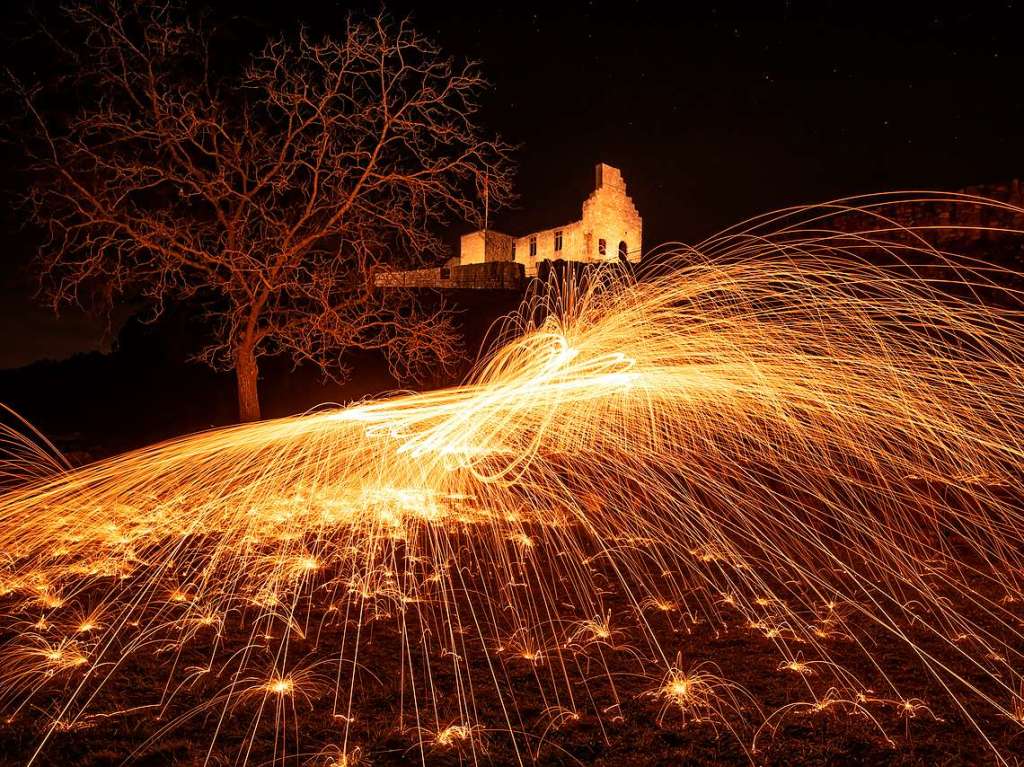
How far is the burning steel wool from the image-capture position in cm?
332

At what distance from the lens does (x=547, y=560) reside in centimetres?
551

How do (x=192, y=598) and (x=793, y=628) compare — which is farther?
(x=192, y=598)

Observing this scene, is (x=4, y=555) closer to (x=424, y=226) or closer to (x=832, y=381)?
(x=424, y=226)

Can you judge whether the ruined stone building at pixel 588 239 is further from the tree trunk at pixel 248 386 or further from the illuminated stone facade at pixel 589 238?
the tree trunk at pixel 248 386

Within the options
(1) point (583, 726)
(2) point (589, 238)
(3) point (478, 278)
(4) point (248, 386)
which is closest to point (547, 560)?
(1) point (583, 726)

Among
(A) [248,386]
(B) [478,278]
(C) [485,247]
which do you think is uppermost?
(C) [485,247]

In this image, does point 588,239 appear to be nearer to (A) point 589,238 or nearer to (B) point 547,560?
(A) point 589,238

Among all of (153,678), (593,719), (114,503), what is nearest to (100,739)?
(153,678)

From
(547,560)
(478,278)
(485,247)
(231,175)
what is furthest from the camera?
(485,247)

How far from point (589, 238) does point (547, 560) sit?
A: 36.5m

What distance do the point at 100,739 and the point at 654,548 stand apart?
174 inches

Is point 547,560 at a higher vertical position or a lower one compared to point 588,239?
lower

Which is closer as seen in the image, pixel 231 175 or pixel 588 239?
pixel 231 175

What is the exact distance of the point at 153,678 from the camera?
346 centimetres
